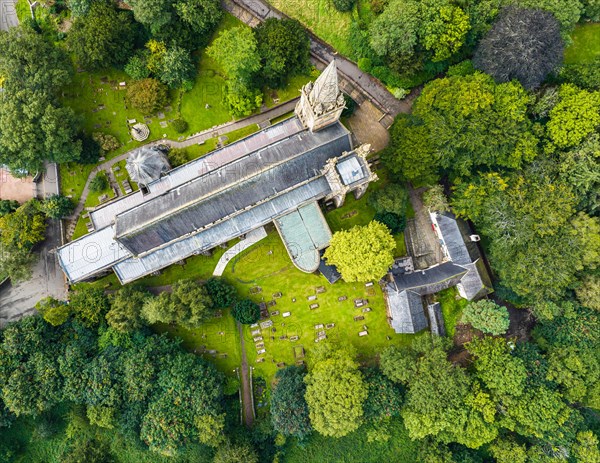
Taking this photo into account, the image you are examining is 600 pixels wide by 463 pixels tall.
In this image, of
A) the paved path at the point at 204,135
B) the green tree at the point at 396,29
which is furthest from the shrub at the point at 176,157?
the green tree at the point at 396,29

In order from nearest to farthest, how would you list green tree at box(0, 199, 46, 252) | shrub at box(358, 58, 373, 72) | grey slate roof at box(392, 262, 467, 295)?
green tree at box(0, 199, 46, 252) < grey slate roof at box(392, 262, 467, 295) < shrub at box(358, 58, 373, 72)

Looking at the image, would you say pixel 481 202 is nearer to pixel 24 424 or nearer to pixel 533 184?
pixel 533 184

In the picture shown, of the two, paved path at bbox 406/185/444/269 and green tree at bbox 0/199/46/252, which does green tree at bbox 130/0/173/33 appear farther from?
paved path at bbox 406/185/444/269

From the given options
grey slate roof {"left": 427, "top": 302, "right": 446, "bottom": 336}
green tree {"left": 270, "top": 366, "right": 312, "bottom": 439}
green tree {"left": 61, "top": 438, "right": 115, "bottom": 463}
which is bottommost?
green tree {"left": 270, "top": 366, "right": 312, "bottom": 439}

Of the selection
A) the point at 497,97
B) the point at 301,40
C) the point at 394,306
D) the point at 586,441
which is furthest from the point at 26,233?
the point at 586,441

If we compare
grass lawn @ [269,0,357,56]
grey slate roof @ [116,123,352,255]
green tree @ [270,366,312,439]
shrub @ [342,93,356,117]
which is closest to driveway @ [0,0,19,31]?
grey slate roof @ [116,123,352,255]

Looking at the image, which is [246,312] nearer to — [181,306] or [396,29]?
[181,306]

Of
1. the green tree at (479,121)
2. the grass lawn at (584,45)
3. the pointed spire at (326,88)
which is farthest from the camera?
the grass lawn at (584,45)

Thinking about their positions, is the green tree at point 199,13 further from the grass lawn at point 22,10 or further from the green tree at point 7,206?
the green tree at point 7,206
